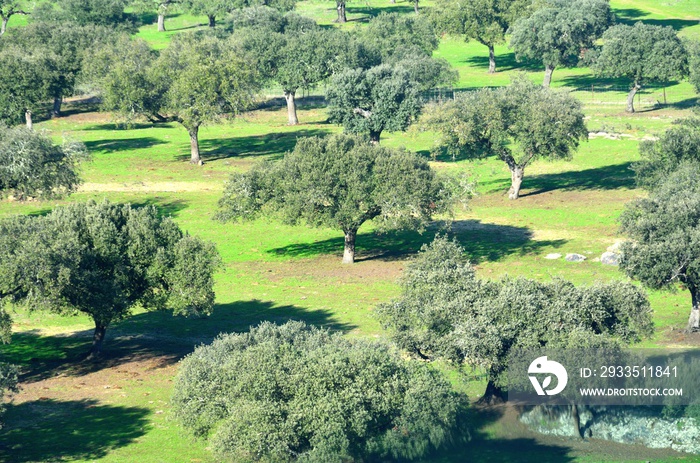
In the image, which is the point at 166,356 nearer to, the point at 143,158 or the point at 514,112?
the point at 514,112

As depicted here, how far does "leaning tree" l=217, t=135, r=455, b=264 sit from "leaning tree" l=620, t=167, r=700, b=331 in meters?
18.2

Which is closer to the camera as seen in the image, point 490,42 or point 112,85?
point 112,85

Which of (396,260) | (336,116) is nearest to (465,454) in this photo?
(396,260)

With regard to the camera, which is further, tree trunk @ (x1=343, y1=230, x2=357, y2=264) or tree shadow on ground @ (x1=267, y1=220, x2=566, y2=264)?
tree shadow on ground @ (x1=267, y1=220, x2=566, y2=264)

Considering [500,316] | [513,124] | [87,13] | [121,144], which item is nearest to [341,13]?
[87,13]

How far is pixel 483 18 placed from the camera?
164 metres

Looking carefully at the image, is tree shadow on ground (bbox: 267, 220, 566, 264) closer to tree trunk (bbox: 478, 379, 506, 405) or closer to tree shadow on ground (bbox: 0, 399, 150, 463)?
tree trunk (bbox: 478, 379, 506, 405)

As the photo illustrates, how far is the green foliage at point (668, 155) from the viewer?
88250 mm

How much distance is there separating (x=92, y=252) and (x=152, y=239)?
3.77 metres

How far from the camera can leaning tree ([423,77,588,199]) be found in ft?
324

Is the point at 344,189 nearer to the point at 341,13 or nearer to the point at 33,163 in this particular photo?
the point at 33,163

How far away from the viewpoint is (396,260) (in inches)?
3300

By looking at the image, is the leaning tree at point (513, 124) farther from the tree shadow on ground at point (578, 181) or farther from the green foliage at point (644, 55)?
the green foliage at point (644, 55)

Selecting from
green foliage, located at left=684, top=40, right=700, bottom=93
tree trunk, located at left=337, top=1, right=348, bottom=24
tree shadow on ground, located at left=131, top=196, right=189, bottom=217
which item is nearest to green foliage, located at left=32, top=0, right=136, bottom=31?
tree trunk, located at left=337, top=1, right=348, bottom=24
